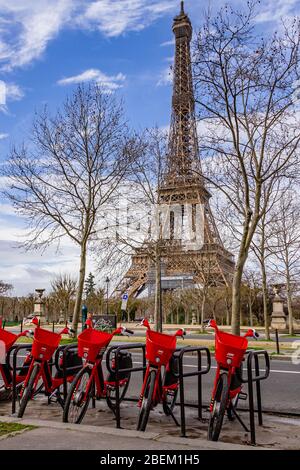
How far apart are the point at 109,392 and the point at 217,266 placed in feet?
94.7

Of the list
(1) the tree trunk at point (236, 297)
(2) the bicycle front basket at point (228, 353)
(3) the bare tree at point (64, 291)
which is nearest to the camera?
(2) the bicycle front basket at point (228, 353)

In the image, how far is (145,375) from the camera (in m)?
5.04

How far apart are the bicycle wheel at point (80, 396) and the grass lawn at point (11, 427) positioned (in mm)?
553

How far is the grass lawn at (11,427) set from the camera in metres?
4.37

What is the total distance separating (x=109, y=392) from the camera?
5.92 m

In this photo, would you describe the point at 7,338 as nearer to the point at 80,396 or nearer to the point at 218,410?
the point at 80,396

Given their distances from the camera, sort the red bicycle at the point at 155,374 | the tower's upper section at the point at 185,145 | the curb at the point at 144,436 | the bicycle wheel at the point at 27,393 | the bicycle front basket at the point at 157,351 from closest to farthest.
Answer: the curb at the point at 144,436, the red bicycle at the point at 155,374, the bicycle front basket at the point at 157,351, the bicycle wheel at the point at 27,393, the tower's upper section at the point at 185,145

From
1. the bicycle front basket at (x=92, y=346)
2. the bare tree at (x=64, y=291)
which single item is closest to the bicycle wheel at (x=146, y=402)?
the bicycle front basket at (x=92, y=346)

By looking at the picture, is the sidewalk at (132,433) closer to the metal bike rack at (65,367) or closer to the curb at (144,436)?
the curb at (144,436)

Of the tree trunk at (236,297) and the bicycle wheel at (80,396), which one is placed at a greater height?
the tree trunk at (236,297)

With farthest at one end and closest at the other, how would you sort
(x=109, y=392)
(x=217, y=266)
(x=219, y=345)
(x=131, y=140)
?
(x=217, y=266) < (x=131, y=140) < (x=109, y=392) < (x=219, y=345)

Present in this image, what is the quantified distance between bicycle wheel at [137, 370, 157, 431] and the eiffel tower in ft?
33.3
